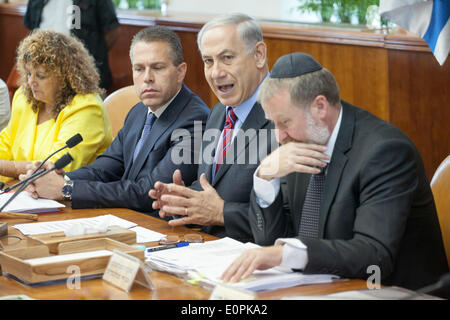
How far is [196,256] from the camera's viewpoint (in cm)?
203

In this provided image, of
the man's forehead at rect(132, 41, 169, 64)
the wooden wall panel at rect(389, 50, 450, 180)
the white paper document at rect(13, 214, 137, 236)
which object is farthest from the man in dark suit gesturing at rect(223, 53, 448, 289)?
the wooden wall panel at rect(389, 50, 450, 180)

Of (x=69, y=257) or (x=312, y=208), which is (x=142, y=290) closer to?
(x=69, y=257)

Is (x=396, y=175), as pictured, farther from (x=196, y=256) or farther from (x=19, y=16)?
(x=19, y=16)

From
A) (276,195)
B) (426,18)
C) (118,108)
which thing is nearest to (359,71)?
(426,18)

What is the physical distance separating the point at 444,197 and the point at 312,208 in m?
0.55

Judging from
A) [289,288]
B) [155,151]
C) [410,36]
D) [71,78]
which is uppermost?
[410,36]

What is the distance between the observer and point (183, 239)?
231cm

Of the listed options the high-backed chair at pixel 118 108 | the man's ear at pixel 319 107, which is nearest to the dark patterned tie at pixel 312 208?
the man's ear at pixel 319 107

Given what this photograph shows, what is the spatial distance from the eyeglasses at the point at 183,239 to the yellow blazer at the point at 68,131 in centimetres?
130

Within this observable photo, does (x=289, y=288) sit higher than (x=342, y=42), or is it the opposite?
(x=342, y=42)

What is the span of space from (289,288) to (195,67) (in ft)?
12.8

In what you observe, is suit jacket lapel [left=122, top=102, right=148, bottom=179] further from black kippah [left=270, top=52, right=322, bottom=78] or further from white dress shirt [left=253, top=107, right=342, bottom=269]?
black kippah [left=270, top=52, right=322, bottom=78]

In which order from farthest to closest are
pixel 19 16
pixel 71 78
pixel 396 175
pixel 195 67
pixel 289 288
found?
pixel 19 16 < pixel 195 67 < pixel 71 78 < pixel 396 175 < pixel 289 288
